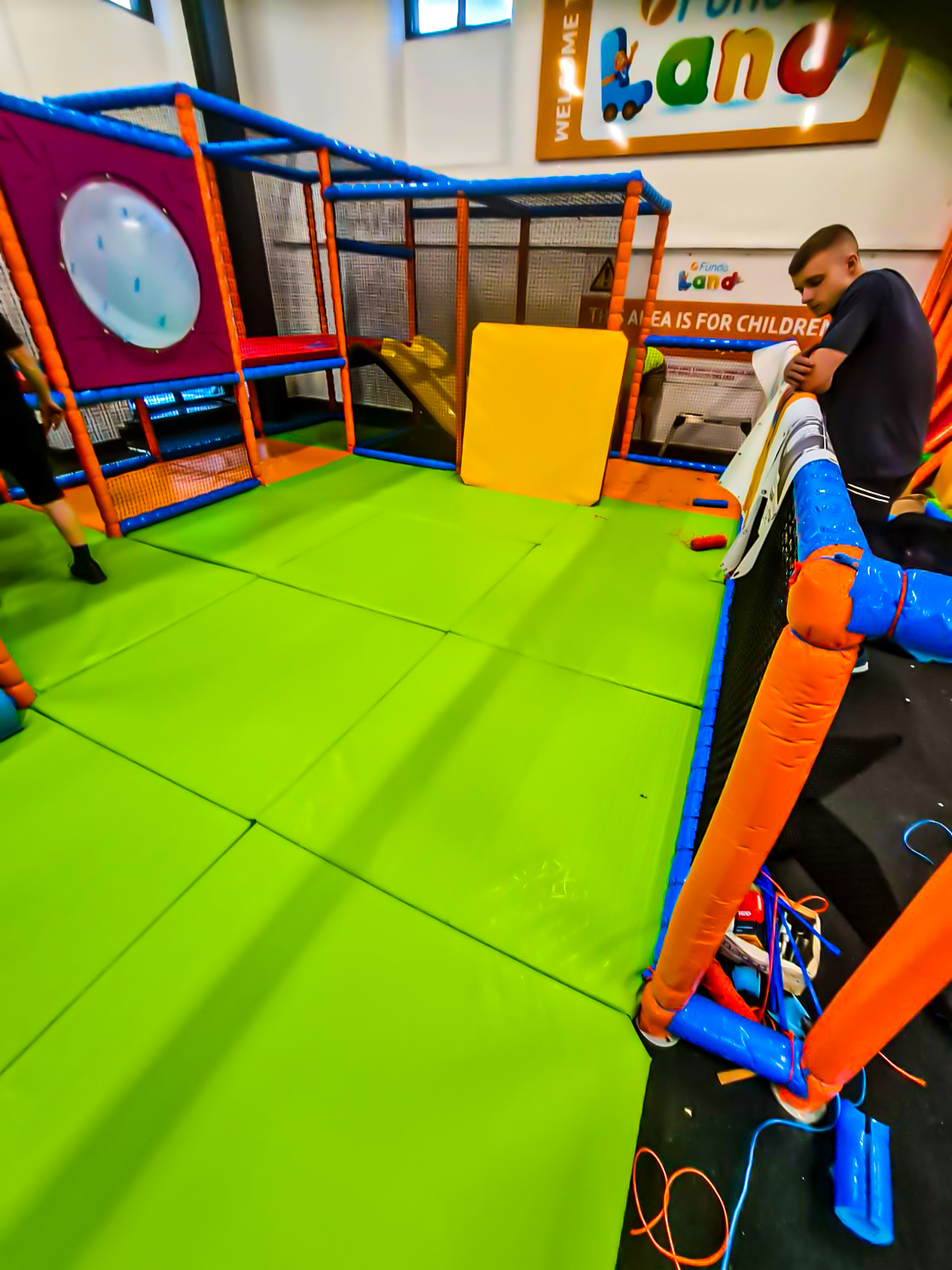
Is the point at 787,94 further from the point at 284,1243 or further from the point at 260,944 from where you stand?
the point at 284,1243

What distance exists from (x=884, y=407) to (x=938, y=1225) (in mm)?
2047

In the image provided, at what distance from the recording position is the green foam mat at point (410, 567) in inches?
97.0

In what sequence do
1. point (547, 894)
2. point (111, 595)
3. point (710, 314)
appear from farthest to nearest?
point (710, 314), point (111, 595), point (547, 894)

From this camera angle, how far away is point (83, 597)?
246 cm

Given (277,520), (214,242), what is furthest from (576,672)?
(214,242)

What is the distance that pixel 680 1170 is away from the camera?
0.96 metres

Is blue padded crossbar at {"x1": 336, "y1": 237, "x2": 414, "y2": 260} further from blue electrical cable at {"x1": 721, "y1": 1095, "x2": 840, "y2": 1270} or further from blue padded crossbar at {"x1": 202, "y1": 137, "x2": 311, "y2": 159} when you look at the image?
blue electrical cable at {"x1": 721, "y1": 1095, "x2": 840, "y2": 1270}

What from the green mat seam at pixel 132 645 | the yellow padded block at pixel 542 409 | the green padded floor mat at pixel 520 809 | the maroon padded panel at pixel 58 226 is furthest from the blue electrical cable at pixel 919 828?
the maroon padded panel at pixel 58 226

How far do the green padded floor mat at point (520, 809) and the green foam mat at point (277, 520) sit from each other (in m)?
1.33

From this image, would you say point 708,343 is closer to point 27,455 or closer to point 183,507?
point 183,507

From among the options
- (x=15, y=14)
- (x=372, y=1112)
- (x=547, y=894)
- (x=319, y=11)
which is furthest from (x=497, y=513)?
(x=319, y=11)

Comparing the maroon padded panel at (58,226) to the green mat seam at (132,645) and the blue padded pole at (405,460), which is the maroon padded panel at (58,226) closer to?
the green mat seam at (132,645)

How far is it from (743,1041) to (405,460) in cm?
396

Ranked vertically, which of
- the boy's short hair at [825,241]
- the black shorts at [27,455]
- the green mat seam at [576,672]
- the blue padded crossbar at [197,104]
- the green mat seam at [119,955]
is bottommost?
the green mat seam at [576,672]
